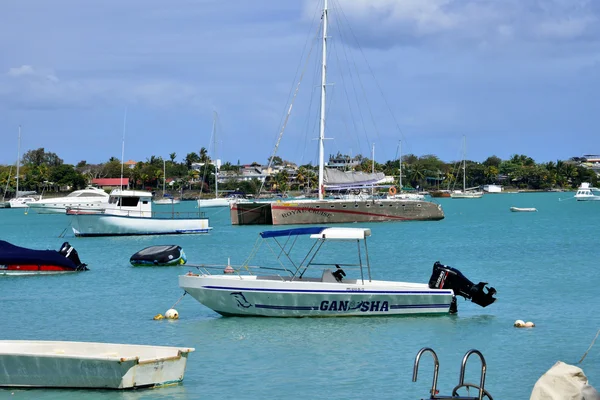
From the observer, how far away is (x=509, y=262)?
49.7m

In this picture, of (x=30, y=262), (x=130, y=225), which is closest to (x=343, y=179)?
(x=130, y=225)

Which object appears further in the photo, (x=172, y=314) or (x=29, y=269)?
(x=29, y=269)

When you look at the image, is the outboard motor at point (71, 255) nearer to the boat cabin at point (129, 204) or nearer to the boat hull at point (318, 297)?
the boat hull at point (318, 297)

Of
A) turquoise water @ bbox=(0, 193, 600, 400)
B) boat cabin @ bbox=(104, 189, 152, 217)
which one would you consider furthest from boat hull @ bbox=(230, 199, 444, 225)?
turquoise water @ bbox=(0, 193, 600, 400)

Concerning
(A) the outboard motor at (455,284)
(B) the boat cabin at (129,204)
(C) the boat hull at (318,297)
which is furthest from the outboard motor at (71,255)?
(B) the boat cabin at (129,204)

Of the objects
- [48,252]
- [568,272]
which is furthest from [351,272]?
[48,252]

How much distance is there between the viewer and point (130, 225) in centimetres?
6944

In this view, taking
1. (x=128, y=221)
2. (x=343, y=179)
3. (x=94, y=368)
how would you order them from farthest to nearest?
(x=343, y=179) → (x=128, y=221) → (x=94, y=368)

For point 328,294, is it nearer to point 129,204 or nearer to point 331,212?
point 129,204

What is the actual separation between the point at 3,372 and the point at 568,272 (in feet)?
102

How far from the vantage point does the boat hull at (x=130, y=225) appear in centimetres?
6944

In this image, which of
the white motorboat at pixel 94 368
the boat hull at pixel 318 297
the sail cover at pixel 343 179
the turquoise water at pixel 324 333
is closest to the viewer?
the white motorboat at pixel 94 368

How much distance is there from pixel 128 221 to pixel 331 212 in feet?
69.8

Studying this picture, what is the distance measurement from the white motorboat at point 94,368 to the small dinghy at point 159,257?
27.2 metres
